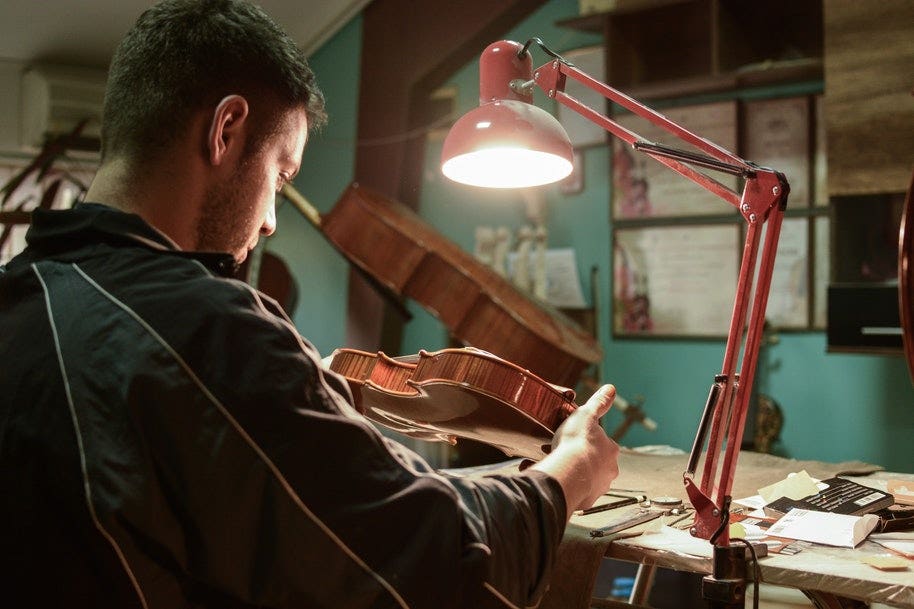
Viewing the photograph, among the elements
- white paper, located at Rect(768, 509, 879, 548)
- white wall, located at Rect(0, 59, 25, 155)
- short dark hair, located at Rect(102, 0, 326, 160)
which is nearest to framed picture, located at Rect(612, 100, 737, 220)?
white paper, located at Rect(768, 509, 879, 548)

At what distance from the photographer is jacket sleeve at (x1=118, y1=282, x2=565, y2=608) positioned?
845 millimetres

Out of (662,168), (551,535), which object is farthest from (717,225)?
(551,535)

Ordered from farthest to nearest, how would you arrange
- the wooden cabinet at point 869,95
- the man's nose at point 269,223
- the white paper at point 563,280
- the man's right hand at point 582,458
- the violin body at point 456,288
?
the white paper at point 563,280 → the violin body at point 456,288 → the wooden cabinet at point 869,95 → the man's nose at point 269,223 → the man's right hand at point 582,458

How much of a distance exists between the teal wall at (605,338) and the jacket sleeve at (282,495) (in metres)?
2.95

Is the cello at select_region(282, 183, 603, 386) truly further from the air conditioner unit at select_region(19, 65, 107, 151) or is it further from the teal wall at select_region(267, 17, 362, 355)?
the air conditioner unit at select_region(19, 65, 107, 151)

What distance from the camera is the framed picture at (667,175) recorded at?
3.69 m

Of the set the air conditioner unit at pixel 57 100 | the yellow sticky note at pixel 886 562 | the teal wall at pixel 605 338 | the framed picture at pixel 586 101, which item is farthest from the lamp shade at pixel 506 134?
the air conditioner unit at pixel 57 100

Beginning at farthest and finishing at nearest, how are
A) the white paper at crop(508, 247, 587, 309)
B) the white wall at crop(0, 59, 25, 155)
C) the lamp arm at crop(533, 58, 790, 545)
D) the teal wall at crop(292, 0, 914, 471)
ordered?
the white wall at crop(0, 59, 25, 155) → the white paper at crop(508, 247, 587, 309) → the teal wall at crop(292, 0, 914, 471) → the lamp arm at crop(533, 58, 790, 545)

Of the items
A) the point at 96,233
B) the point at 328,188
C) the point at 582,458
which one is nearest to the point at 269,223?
the point at 96,233

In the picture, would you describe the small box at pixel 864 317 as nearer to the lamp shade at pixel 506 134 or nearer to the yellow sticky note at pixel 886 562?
the lamp shade at pixel 506 134

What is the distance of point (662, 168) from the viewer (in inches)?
153

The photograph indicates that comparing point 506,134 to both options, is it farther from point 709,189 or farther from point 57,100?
point 57,100

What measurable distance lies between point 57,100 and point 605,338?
149 inches

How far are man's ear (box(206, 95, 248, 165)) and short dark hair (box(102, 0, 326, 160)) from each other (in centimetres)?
2
